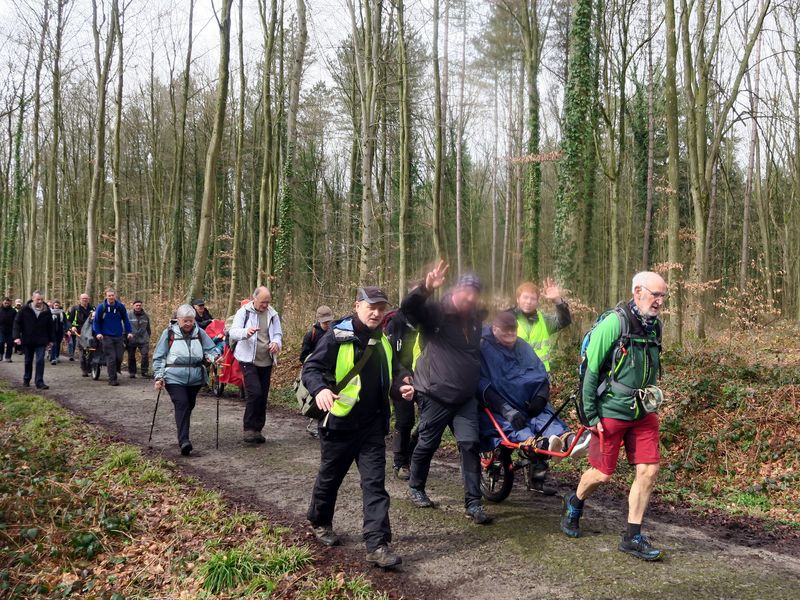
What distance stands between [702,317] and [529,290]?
944cm

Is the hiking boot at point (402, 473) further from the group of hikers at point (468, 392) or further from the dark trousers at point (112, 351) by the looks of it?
the dark trousers at point (112, 351)

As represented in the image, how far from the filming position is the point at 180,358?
8094 mm

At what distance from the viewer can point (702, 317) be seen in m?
14.1

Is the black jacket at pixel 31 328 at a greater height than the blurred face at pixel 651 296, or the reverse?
the blurred face at pixel 651 296

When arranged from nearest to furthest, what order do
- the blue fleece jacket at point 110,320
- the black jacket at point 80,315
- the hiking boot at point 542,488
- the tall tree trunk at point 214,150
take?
1. the hiking boot at point 542,488
2. the tall tree trunk at point 214,150
3. the blue fleece jacket at point 110,320
4. the black jacket at point 80,315

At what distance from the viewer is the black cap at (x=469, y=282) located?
5.61 m

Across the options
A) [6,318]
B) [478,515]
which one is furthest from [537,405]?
[6,318]

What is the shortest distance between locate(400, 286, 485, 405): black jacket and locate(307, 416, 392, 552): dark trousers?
797 millimetres

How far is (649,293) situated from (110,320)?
1302 centimetres

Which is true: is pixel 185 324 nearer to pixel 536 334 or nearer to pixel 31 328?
pixel 536 334

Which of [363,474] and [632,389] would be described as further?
[363,474]

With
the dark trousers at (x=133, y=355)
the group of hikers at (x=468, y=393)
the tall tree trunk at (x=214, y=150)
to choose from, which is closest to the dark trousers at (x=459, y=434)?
the group of hikers at (x=468, y=393)

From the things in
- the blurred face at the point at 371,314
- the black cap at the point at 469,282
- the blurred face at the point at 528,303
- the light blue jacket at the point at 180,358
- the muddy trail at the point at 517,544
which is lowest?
the muddy trail at the point at 517,544

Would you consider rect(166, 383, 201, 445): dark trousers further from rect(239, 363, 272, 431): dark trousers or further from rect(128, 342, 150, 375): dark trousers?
rect(128, 342, 150, 375): dark trousers
